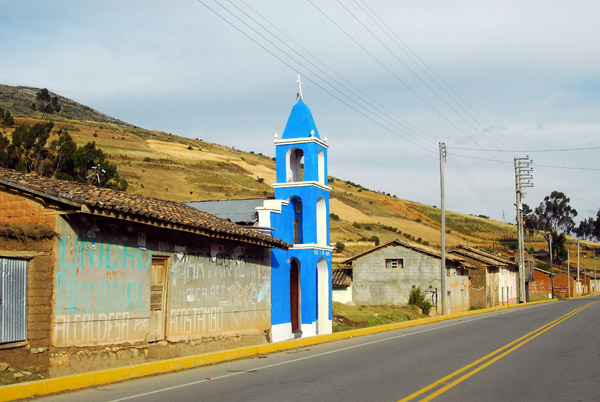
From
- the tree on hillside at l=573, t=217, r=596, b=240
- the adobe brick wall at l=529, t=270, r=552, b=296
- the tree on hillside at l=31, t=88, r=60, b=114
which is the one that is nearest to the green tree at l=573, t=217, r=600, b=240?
the tree on hillside at l=573, t=217, r=596, b=240

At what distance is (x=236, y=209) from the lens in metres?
26.5

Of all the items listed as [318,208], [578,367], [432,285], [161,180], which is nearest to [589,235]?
[161,180]

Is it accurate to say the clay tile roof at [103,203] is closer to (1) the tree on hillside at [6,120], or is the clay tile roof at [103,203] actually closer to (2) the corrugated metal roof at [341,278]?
(2) the corrugated metal roof at [341,278]

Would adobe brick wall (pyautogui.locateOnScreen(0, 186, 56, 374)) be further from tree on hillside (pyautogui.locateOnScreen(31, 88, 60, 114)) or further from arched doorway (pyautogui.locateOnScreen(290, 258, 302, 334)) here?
tree on hillside (pyautogui.locateOnScreen(31, 88, 60, 114))

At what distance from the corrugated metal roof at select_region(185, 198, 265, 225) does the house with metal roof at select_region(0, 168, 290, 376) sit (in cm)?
661

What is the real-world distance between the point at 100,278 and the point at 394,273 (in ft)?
114

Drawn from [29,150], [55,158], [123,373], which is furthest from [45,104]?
[123,373]

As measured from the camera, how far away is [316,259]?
84.6 ft

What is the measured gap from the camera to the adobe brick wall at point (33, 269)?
11.6 m

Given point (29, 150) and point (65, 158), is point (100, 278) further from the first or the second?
point (29, 150)

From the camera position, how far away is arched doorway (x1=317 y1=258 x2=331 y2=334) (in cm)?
2634

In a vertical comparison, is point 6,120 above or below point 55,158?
above

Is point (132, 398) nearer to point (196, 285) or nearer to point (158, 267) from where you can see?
point (158, 267)

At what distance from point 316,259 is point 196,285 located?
953 centimetres
